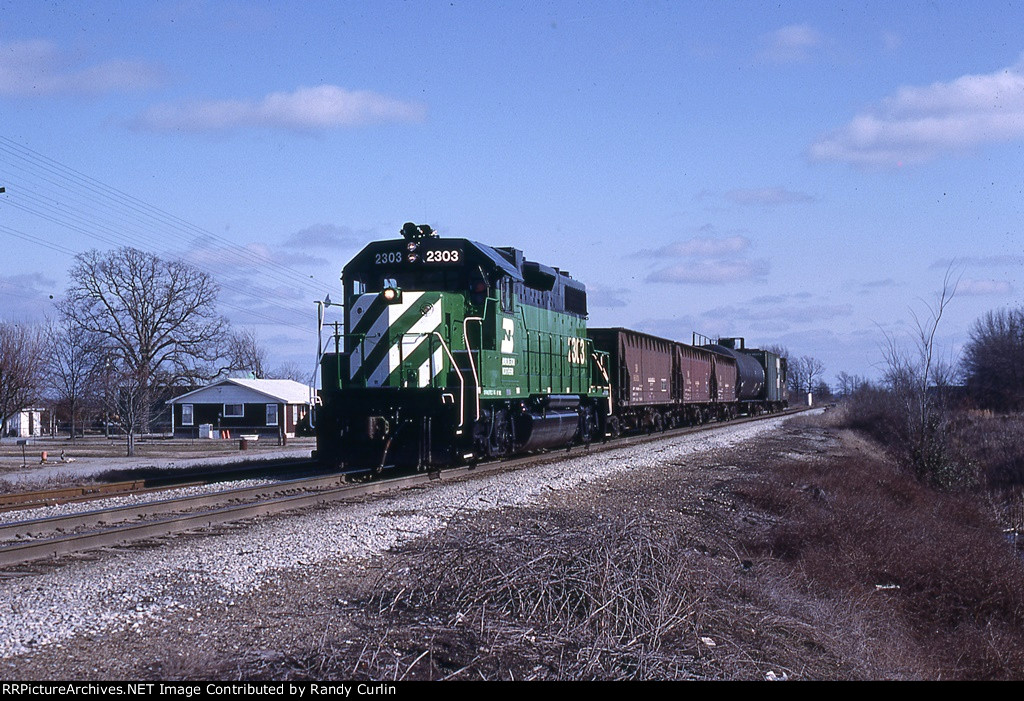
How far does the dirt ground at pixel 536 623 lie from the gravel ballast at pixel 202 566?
23 cm

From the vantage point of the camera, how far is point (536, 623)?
525cm

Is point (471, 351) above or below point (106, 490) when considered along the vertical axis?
above

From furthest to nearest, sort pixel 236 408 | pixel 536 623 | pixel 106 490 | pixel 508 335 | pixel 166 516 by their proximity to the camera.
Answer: pixel 236 408, pixel 508 335, pixel 106 490, pixel 166 516, pixel 536 623

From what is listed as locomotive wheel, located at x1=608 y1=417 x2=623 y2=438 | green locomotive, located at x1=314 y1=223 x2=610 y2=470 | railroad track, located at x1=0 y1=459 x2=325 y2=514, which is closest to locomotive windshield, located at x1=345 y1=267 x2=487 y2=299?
green locomotive, located at x1=314 y1=223 x2=610 y2=470

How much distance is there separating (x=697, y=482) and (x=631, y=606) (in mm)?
8881

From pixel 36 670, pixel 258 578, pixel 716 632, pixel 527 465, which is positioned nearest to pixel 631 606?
pixel 716 632

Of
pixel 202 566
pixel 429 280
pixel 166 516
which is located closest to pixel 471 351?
pixel 429 280

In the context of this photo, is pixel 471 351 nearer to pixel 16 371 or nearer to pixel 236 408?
pixel 16 371

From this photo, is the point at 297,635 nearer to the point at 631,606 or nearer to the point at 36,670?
the point at 36,670

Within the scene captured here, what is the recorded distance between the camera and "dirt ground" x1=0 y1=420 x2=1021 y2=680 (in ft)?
15.0

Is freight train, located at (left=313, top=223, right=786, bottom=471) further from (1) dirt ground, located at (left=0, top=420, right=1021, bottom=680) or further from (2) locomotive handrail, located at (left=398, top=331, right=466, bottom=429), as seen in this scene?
(1) dirt ground, located at (left=0, top=420, right=1021, bottom=680)

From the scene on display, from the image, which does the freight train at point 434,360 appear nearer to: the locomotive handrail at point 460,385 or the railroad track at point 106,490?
the locomotive handrail at point 460,385

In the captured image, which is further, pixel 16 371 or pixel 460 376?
pixel 16 371

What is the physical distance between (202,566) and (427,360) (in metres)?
7.03
